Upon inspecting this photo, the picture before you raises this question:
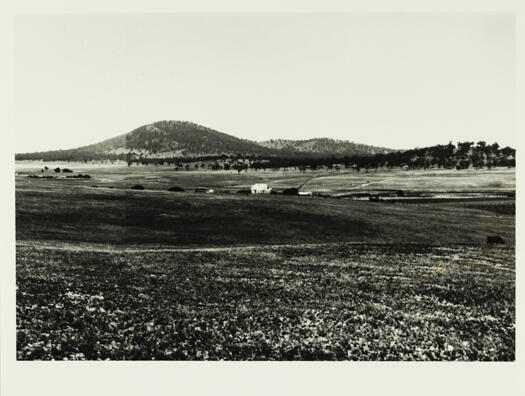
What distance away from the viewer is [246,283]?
20.4m

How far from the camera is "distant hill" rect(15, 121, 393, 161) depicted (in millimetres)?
25047

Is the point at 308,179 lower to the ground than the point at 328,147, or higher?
lower

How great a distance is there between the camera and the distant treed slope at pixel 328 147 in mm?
27391

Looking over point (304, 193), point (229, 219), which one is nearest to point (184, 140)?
point (229, 219)

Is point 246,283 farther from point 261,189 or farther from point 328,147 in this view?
point 261,189

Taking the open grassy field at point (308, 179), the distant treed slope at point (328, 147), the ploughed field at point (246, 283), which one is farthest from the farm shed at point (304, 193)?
the ploughed field at point (246, 283)

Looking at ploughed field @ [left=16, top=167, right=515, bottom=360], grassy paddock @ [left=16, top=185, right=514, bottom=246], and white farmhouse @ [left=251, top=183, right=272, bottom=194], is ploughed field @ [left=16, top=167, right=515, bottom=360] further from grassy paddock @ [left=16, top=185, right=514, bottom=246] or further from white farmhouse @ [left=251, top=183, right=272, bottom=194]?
white farmhouse @ [left=251, top=183, right=272, bottom=194]

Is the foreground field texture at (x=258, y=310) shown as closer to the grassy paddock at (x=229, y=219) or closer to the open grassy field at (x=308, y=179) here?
the grassy paddock at (x=229, y=219)

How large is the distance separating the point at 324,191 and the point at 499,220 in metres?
19.4

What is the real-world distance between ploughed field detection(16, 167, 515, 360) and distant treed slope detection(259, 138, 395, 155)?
156 inches

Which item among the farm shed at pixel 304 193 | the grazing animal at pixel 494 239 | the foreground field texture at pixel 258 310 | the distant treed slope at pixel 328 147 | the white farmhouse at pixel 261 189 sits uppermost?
the distant treed slope at pixel 328 147

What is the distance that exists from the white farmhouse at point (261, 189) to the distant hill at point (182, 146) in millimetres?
5285

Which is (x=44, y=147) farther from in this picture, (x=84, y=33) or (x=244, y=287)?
(x=244, y=287)

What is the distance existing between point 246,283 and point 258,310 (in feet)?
10.3
